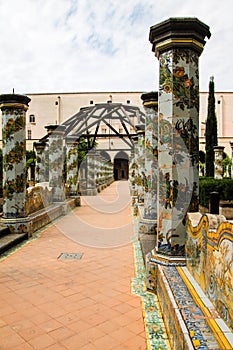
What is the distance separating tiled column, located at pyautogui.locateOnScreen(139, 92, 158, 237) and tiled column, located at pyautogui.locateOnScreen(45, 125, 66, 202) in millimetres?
5176

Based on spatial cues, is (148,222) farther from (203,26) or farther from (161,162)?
(203,26)

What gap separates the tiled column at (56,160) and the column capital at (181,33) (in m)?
7.55

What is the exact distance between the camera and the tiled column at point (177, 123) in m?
3.64

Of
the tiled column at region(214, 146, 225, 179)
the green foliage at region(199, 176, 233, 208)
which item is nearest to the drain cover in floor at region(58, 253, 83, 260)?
the green foliage at region(199, 176, 233, 208)

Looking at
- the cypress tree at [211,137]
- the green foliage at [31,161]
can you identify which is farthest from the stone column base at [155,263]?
the green foliage at [31,161]

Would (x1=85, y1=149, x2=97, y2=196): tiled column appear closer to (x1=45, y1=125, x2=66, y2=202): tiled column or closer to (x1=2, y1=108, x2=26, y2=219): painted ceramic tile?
(x1=45, y1=125, x2=66, y2=202): tiled column

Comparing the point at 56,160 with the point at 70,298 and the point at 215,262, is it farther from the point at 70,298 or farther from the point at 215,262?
the point at 215,262

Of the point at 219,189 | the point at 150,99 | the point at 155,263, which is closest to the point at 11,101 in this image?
the point at 150,99

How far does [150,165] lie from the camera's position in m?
6.36

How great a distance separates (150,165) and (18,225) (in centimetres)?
323

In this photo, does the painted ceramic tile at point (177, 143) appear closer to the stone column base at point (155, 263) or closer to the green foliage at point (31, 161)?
the stone column base at point (155, 263)

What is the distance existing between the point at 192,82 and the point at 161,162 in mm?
996

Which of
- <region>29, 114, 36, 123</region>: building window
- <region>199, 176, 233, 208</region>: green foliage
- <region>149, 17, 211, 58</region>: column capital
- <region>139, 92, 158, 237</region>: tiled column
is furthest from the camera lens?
<region>29, 114, 36, 123</region>: building window

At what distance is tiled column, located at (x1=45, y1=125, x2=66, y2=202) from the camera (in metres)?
10.9
